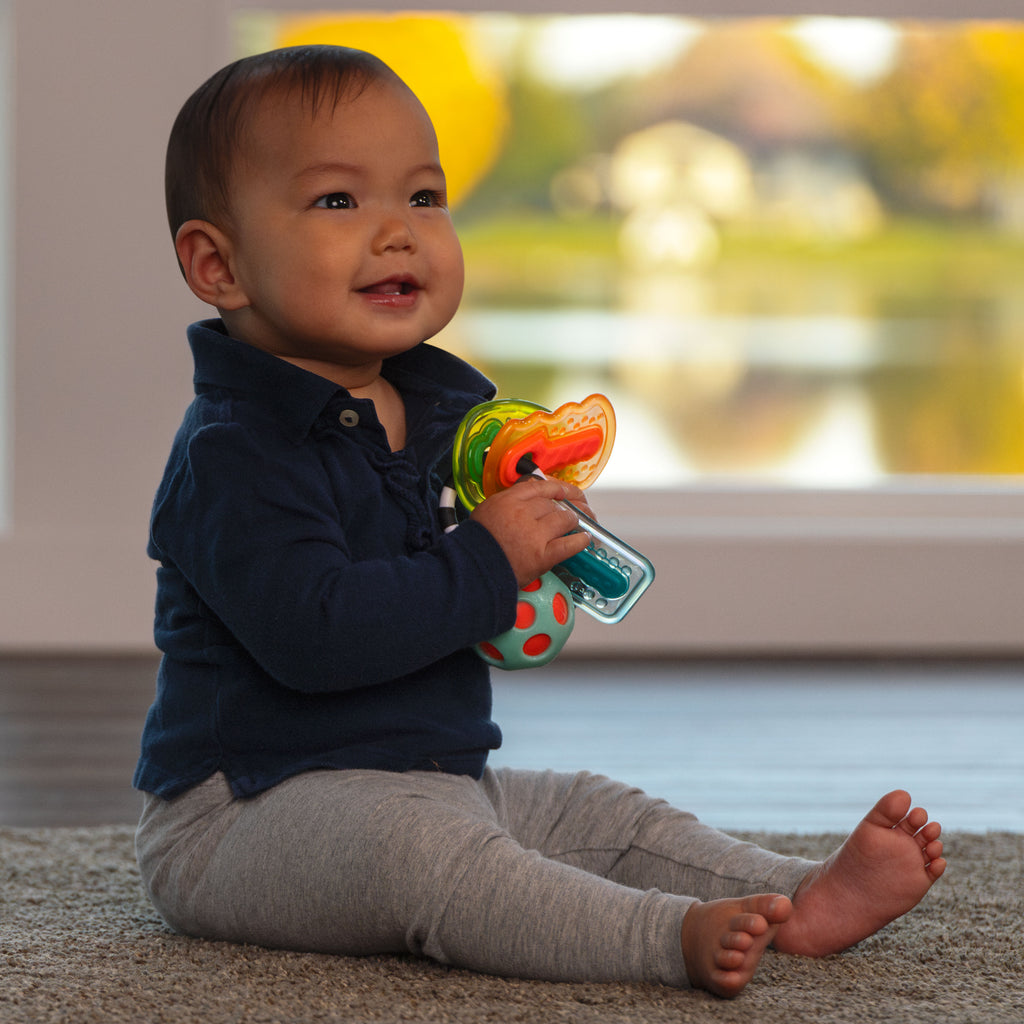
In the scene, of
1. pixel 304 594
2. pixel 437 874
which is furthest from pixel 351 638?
pixel 437 874

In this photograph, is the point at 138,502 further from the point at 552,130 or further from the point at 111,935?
the point at 111,935

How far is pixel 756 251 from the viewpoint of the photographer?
258 cm

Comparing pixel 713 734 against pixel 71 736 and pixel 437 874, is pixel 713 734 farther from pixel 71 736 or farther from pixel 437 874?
pixel 437 874

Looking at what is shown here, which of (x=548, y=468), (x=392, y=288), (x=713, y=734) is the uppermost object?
(x=392, y=288)

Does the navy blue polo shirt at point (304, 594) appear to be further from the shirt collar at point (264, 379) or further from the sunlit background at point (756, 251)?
the sunlit background at point (756, 251)

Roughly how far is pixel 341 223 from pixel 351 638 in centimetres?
27

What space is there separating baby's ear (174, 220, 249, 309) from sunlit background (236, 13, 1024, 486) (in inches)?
62.0

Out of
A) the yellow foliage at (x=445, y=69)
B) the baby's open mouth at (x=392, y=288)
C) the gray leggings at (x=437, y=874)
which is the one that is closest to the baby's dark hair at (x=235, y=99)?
the baby's open mouth at (x=392, y=288)

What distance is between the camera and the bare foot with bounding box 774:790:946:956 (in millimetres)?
896

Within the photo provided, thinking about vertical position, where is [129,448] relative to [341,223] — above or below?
below

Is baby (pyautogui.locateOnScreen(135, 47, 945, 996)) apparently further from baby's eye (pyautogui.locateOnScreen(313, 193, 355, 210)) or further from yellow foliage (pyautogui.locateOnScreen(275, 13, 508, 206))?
yellow foliage (pyautogui.locateOnScreen(275, 13, 508, 206))

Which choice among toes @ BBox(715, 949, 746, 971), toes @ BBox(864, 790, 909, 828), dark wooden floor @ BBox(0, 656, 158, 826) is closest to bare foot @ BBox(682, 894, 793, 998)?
toes @ BBox(715, 949, 746, 971)

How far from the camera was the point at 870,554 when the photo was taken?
7.61ft

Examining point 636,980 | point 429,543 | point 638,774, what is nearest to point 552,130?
point 638,774
